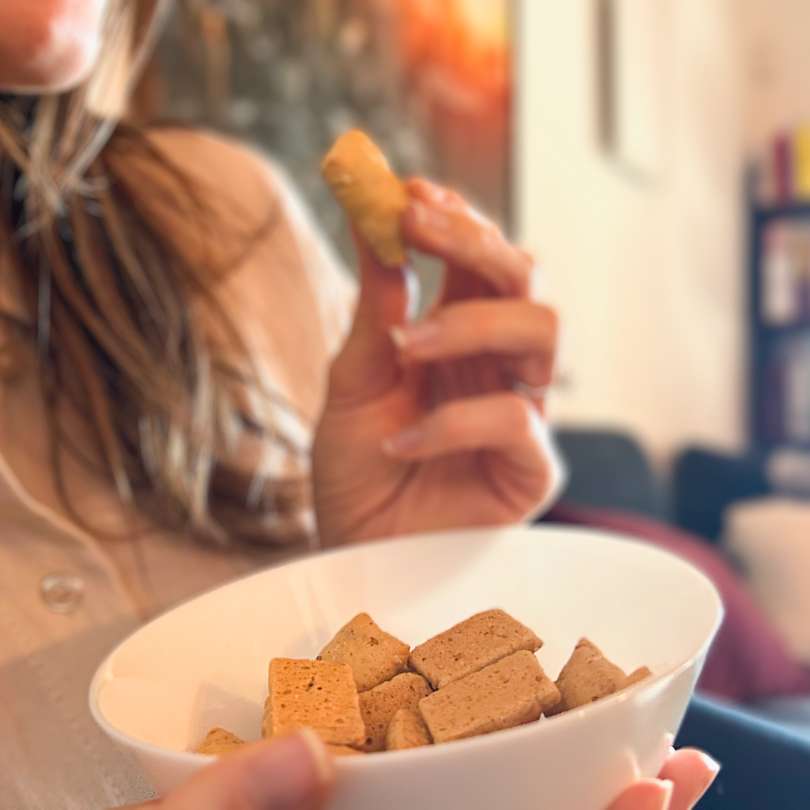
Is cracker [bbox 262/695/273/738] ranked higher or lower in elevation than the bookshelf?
higher

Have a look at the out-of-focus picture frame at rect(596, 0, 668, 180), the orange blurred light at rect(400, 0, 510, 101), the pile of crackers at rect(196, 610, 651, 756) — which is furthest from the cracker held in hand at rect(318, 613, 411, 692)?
the out-of-focus picture frame at rect(596, 0, 668, 180)

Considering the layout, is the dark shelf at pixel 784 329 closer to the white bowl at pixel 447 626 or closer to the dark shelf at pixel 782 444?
the dark shelf at pixel 782 444

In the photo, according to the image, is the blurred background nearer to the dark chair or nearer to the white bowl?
the dark chair

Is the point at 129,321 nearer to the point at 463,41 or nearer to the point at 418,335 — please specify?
the point at 418,335

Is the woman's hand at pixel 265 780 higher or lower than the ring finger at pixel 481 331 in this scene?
lower

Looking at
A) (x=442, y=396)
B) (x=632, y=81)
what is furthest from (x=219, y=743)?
(x=632, y=81)

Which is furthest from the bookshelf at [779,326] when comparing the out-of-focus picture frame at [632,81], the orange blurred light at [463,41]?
the orange blurred light at [463,41]
